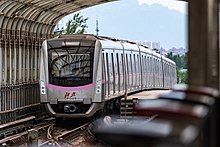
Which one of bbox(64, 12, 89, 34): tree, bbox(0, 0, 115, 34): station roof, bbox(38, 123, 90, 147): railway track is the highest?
bbox(64, 12, 89, 34): tree

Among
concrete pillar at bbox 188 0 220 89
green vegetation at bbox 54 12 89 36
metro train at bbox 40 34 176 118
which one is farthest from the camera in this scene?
green vegetation at bbox 54 12 89 36

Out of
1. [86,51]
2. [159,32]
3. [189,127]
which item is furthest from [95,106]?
[159,32]

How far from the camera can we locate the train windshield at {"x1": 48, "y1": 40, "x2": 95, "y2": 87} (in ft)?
57.9

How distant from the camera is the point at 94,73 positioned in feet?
57.3

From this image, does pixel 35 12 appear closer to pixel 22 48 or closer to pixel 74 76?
pixel 22 48

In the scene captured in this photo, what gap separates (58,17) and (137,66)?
3.74m

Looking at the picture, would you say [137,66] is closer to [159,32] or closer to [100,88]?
[100,88]

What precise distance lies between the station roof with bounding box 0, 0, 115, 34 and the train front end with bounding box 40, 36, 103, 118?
147cm

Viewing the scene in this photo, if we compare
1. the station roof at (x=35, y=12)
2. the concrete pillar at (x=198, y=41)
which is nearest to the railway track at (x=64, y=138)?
the station roof at (x=35, y=12)

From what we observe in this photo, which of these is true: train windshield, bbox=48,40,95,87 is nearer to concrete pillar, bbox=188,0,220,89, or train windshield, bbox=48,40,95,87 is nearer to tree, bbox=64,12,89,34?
concrete pillar, bbox=188,0,220,89

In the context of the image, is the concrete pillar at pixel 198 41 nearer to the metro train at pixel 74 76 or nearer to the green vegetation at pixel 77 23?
the metro train at pixel 74 76

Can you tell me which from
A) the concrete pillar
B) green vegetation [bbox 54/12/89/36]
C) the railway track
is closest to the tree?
green vegetation [bbox 54/12/89/36]

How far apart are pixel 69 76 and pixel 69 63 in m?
0.39

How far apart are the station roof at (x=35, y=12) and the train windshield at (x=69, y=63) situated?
5.10 ft
